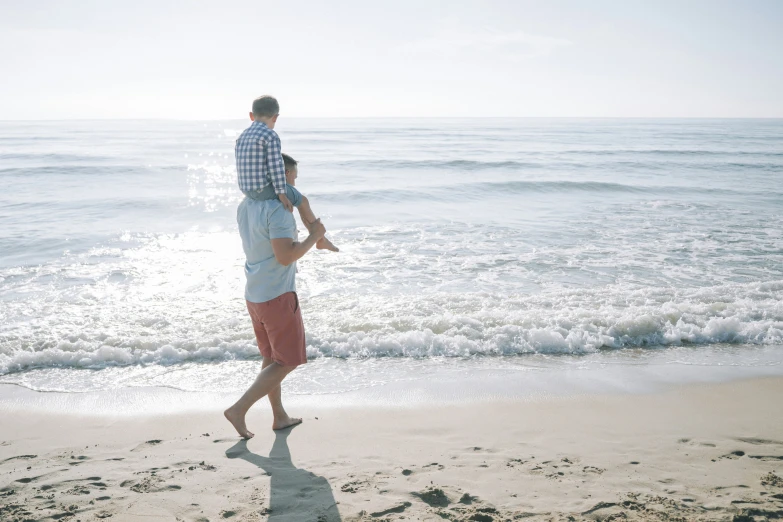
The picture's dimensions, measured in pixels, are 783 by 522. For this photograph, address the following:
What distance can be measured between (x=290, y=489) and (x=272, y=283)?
1.19 m

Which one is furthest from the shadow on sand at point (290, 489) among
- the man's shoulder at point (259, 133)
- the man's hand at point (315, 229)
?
the man's shoulder at point (259, 133)

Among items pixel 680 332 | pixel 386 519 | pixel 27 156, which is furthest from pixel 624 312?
pixel 27 156

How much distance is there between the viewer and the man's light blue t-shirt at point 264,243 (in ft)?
10.5

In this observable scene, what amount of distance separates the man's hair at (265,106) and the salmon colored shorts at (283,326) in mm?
1100

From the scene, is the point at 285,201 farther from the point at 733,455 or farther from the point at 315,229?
the point at 733,455

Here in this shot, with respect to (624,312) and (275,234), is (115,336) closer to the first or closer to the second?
(275,234)

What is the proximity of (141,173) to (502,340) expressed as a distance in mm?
20418

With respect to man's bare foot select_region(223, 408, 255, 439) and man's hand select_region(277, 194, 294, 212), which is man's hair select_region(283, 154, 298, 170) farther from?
man's bare foot select_region(223, 408, 255, 439)

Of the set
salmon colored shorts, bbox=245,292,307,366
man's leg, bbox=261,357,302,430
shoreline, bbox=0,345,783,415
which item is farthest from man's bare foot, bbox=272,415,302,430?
salmon colored shorts, bbox=245,292,307,366

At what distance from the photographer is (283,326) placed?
11.4ft

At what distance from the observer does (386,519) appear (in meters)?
2.79

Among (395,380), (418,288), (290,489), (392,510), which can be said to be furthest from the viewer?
(418,288)

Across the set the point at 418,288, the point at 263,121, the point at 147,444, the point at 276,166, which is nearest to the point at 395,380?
the point at 147,444

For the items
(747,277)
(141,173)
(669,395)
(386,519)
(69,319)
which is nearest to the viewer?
(386,519)
